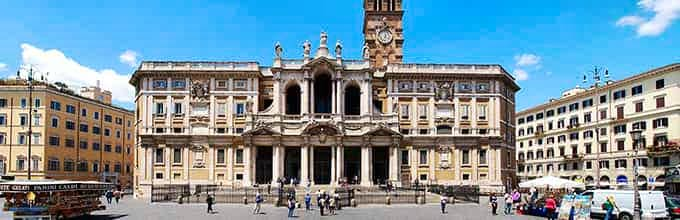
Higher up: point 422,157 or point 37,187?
point 422,157

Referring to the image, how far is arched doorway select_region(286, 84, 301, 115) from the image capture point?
7225 centimetres

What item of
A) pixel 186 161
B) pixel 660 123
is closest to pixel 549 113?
pixel 660 123

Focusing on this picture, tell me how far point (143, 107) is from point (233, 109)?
375 inches

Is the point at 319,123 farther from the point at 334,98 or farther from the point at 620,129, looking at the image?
the point at 620,129

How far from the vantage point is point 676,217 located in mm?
35062

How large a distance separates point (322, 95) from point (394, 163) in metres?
11.4

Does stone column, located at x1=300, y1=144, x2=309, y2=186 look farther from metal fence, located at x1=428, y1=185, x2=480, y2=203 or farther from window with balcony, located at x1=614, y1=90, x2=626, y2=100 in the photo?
window with balcony, located at x1=614, y1=90, x2=626, y2=100

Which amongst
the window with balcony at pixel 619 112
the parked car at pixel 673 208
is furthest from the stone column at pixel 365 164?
the parked car at pixel 673 208

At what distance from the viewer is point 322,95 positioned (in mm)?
72875

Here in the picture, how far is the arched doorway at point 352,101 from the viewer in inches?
2859

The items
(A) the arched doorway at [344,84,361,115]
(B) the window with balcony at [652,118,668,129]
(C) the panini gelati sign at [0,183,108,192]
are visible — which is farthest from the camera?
(A) the arched doorway at [344,84,361,115]

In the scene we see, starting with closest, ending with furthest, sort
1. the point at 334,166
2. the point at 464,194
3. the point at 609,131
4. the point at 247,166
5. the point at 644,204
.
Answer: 1. the point at 644,204
2. the point at 464,194
3. the point at 334,166
4. the point at 247,166
5. the point at 609,131

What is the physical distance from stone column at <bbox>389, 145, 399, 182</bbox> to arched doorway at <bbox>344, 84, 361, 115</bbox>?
6.71m

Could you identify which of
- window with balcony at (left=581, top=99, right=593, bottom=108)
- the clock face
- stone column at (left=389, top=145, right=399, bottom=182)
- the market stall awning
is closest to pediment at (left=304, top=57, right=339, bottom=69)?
stone column at (left=389, top=145, right=399, bottom=182)
